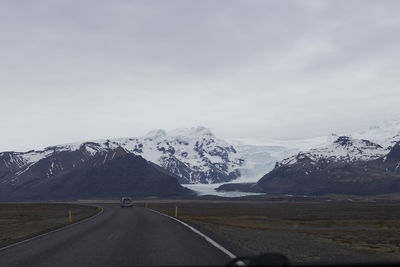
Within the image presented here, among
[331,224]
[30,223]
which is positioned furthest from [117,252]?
[331,224]

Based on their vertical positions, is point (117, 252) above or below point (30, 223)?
above

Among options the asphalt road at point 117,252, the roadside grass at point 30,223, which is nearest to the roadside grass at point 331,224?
the roadside grass at point 30,223

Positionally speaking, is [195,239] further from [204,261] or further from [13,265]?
[13,265]

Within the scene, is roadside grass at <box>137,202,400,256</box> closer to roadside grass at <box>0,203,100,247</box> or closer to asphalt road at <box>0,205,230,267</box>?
roadside grass at <box>0,203,100,247</box>

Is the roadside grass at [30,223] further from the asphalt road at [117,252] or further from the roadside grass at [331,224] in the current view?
the roadside grass at [331,224]

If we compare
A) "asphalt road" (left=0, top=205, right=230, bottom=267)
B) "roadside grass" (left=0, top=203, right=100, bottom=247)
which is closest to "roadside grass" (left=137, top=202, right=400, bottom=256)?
"roadside grass" (left=0, top=203, right=100, bottom=247)

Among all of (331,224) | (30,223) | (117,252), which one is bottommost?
(331,224)

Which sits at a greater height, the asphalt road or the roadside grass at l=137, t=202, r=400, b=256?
the asphalt road

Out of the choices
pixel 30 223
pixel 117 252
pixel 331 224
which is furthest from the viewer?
pixel 331 224

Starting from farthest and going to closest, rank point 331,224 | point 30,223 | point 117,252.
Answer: point 331,224 → point 30,223 → point 117,252

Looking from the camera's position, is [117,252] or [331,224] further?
[331,224]

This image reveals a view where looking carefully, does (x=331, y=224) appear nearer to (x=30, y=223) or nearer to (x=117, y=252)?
(x=30, y=223)

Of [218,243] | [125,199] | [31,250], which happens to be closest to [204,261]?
[218,243]

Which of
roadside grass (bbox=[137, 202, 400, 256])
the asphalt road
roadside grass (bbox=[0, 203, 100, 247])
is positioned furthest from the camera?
roadside grass (bbox=[137, 202, 400, 256])
